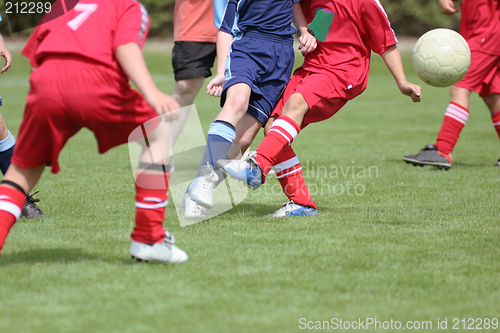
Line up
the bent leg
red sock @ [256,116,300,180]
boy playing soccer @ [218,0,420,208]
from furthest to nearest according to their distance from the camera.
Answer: the bent leg, boy playing soccer @ [218,0,420,208], red sock @ [256,116,300,180]

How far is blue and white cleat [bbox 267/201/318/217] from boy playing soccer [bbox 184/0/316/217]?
0.47 metres

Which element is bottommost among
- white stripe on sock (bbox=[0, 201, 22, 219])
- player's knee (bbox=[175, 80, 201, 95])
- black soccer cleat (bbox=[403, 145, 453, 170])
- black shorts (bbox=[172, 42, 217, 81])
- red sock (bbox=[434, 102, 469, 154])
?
black soccer cleat (bbox=[403, 145, 453, 170])

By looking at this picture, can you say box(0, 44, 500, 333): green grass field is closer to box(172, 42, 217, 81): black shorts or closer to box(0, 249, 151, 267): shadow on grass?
box(0, 249, 151, 267): shadow on grass

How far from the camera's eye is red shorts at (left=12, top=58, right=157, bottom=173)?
96.1 inches

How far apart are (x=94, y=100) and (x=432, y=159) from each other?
14.5 ft

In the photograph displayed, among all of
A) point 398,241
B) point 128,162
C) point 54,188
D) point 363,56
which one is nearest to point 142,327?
point 398,241

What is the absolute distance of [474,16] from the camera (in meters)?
6.18

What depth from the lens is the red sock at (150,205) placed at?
2.61 metres

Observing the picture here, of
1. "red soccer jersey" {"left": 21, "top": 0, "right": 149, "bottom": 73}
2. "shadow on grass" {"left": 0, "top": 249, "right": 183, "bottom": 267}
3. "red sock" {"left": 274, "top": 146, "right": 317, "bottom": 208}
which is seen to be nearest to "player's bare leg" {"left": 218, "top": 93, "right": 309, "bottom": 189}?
"red sock" {"left": 274, "top": 146, "right": 317, "bottom": 208}

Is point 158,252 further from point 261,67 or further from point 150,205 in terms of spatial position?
point 261,67

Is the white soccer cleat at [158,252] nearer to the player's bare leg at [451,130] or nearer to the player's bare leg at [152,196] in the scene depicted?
the player's bare leg at [152,196]

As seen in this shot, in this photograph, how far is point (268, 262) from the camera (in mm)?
2762

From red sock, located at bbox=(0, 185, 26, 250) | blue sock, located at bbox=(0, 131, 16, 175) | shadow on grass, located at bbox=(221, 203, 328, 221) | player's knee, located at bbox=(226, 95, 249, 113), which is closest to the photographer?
red sock, located at bbox=(0, 185, 26, 250)

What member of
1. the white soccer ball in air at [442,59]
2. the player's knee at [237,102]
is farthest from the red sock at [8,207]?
the white soccer ball in air at [442,59]
